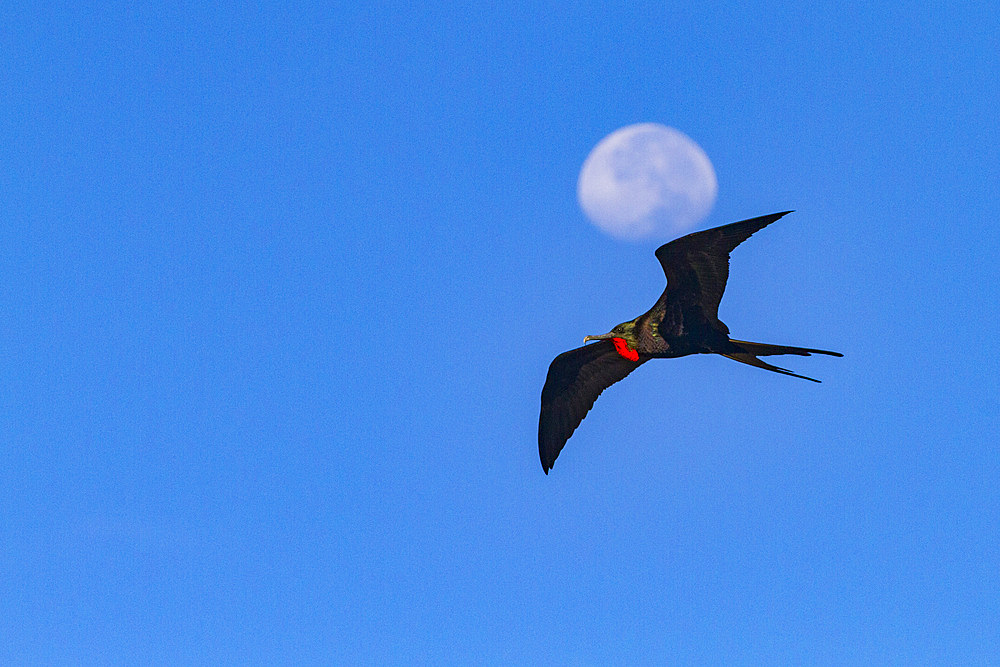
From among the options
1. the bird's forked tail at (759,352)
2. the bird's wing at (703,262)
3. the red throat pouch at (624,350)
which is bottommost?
the bird's forked tail at (759,352)

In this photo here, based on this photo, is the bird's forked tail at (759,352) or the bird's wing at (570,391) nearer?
the bird's forked tail at (759,352)

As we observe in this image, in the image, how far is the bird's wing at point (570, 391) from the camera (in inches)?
428

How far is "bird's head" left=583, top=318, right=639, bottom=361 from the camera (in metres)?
9.79

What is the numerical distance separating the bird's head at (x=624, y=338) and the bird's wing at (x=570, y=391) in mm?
675

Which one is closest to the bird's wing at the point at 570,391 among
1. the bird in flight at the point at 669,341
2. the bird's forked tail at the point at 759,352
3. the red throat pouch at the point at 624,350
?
the bird in flight at the point at 669,341

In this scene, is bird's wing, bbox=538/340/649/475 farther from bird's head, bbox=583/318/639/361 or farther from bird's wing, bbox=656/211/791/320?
bird's wing, bbox=656/211/791/320

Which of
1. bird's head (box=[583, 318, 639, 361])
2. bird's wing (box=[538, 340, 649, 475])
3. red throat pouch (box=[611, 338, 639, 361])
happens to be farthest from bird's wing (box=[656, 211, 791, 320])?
bird's wing (box=[538, 340, 649, 475])

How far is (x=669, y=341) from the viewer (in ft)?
31.2

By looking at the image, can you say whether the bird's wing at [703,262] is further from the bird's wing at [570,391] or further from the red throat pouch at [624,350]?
the bird's wing at [570,391]

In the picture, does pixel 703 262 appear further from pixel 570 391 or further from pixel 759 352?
pixel 570 391

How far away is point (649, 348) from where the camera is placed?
978 cm

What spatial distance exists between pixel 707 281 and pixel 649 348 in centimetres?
133

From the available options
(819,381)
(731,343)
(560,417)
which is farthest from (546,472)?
(819,381)

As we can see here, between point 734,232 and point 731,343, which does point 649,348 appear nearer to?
point 731,343
